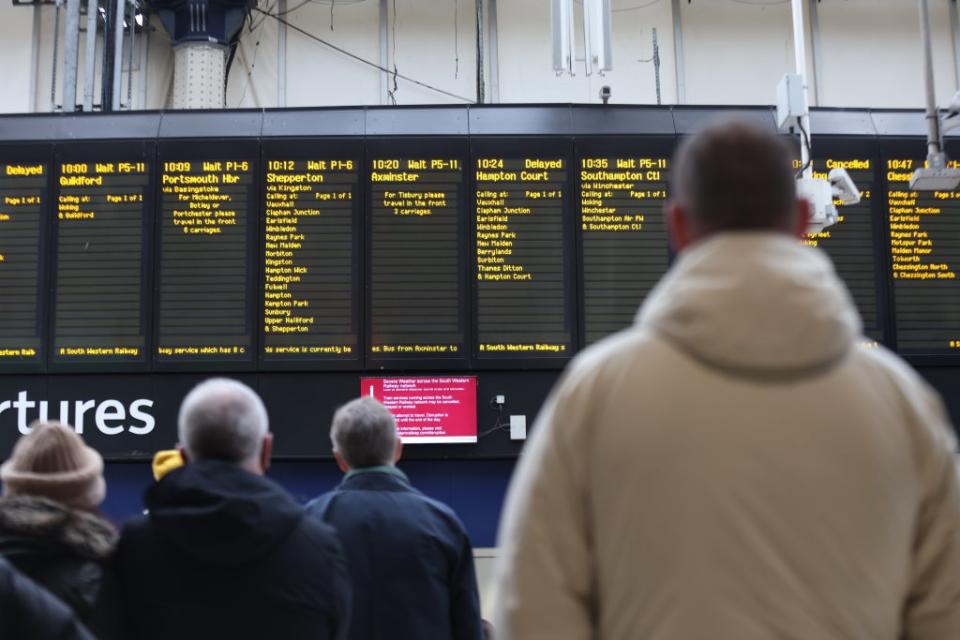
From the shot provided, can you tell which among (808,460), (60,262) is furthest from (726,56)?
(808,460)

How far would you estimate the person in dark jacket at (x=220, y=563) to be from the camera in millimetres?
2158

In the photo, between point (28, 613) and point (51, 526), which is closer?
point (28, 613)

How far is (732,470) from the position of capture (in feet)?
4.05

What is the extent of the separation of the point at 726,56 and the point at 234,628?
25.8 feet

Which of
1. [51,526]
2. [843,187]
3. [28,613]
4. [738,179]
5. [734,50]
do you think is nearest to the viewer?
[738,179]

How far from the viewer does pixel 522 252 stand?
6699 millimetres

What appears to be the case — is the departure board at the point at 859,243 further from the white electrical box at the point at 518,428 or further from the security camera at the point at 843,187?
the white electrical box at the point at 518,428

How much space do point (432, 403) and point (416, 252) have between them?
96 cm

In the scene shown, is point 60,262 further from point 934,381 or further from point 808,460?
point 808,460

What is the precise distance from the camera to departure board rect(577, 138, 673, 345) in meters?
6.69

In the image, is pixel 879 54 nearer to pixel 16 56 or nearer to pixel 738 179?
pixel 16 56

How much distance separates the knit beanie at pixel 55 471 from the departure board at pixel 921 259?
228 inches

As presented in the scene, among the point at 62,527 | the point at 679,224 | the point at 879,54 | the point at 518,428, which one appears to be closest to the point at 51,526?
the point at 62,527

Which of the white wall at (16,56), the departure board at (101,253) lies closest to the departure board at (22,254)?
the departure board at (101,253)
